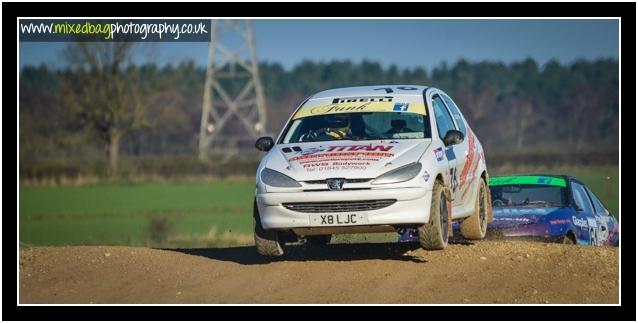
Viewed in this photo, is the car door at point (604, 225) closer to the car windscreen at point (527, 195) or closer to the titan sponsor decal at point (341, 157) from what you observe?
the car windscreen at point (527, 195)

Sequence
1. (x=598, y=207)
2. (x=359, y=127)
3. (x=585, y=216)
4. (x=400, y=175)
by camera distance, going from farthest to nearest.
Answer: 1. (x=598, y=207)
2. (x=585, y=216)
3. (x=359, y=127)
4. (x=400, y=175)

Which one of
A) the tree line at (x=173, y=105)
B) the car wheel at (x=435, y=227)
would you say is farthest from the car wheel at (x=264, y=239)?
the tree line at (x=173, y=105)

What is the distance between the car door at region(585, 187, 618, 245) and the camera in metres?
15.2

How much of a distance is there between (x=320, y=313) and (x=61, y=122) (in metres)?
47.7

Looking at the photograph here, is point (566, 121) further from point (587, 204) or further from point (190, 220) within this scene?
point (587, 204)

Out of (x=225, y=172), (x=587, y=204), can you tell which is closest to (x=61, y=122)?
(x=225, y=172)

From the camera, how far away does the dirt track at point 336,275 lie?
34.3 ft

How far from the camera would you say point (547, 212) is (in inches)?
556

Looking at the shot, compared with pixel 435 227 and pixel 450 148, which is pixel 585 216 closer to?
pixel 450 148

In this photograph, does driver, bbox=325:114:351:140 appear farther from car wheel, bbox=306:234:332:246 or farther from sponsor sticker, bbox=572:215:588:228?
sponsor sticker, bbox=572:215:588:228

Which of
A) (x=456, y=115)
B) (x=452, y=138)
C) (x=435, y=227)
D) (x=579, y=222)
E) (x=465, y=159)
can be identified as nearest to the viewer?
(x=435, y=227)

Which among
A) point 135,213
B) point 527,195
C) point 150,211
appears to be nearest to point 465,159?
point 527,195

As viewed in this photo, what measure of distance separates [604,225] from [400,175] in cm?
556

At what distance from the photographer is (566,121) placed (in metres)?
60.1
